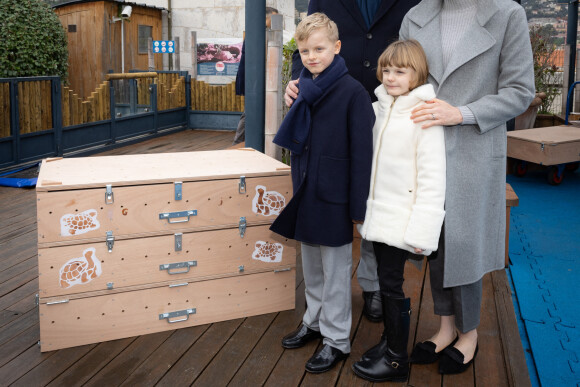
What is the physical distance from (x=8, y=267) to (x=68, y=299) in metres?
1.40

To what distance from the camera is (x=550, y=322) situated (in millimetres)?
3246

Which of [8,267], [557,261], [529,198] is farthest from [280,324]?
[529,198]

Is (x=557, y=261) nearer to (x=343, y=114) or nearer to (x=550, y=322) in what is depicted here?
(x=550, y=322)

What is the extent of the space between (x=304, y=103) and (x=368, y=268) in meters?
1.04

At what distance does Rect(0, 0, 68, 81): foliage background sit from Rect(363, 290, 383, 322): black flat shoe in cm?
883

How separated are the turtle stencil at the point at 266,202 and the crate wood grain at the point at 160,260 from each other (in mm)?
91

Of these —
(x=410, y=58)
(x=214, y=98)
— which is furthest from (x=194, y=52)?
(x=410, y=58)

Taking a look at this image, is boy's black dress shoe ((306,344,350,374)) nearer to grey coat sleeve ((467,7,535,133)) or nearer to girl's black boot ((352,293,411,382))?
girl's black boot ((352,293,411,382))

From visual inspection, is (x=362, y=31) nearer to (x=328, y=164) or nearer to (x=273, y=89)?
(x=328, y=164)

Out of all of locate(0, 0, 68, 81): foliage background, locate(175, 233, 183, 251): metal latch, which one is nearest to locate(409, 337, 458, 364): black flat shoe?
locate(175, 233, 183, 251): metal latch

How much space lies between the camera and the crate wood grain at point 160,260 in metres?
2.67

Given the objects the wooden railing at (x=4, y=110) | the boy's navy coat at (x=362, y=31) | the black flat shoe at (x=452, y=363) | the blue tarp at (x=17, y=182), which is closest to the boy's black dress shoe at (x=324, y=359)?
the black flat shoe at (x=452, y=363)

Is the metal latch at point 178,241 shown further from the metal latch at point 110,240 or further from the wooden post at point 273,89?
the wooden post at point 273,89

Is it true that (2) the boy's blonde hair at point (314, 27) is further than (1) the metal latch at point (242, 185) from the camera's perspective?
No
